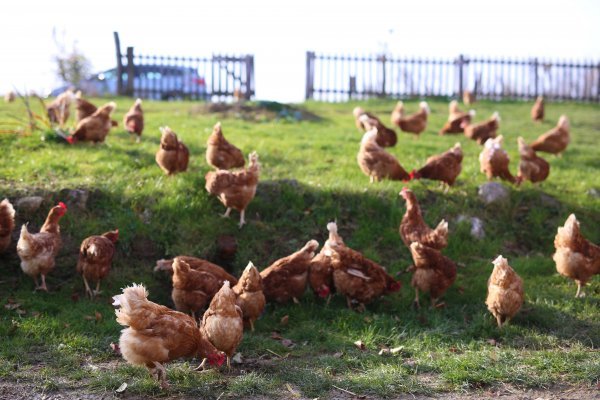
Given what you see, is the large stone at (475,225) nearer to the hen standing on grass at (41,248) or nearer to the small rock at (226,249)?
the small rock at (226,249)

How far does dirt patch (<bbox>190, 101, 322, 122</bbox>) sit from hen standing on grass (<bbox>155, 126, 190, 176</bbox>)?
23.7 feet

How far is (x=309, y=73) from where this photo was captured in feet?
84.5

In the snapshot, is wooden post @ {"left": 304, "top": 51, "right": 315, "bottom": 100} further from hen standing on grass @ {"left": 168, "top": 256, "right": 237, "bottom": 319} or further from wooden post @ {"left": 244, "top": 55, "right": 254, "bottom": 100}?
hen standing on grass @ {"left": 168, "top": 256, "right": 237, "bottom": 319}

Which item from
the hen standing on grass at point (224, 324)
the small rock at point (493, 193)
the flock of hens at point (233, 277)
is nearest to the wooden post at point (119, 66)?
the flock of hens at point (233, 277)

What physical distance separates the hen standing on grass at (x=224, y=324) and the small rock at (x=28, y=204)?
13.0 ft

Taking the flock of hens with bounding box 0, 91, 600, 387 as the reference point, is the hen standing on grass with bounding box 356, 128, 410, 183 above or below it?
above

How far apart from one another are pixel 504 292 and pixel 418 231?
5.45ft

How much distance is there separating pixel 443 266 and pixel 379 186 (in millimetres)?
2670

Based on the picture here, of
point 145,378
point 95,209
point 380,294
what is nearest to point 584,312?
point 380,294

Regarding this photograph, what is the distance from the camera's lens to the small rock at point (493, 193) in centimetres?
1043

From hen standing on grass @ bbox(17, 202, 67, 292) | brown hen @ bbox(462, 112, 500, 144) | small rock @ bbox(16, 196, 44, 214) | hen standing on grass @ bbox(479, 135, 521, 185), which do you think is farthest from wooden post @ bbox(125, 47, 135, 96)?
hen standing on grass @ bbox(17, 202, 67, 292)

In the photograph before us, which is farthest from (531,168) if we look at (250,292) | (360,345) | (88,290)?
(88,290)

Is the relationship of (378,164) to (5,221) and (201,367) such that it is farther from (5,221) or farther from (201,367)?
(5,221)

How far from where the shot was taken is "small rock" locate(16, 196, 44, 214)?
8.93 m
